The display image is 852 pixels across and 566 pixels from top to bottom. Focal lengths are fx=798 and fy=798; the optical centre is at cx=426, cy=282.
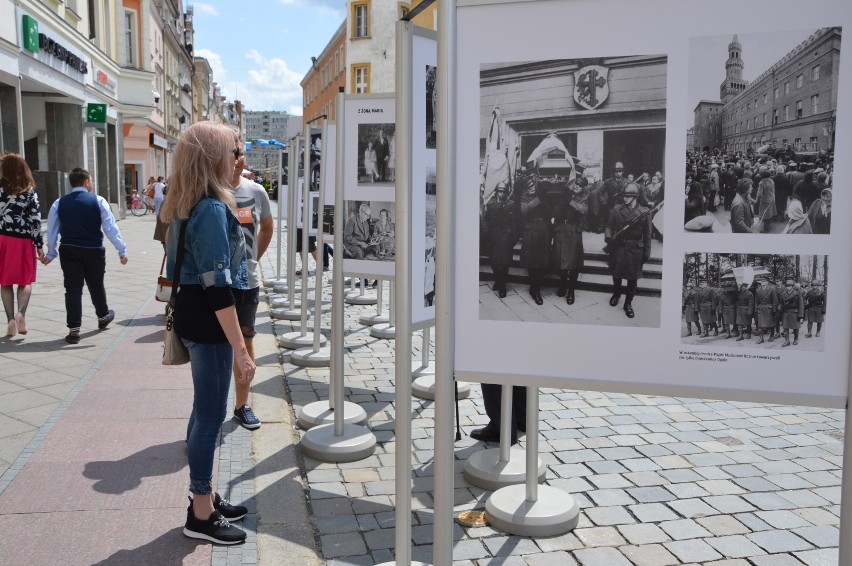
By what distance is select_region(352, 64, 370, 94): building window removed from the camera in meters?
49.5

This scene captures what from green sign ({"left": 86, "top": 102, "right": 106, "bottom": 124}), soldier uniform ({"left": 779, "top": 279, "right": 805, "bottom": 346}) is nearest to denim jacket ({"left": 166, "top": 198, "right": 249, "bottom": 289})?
soldier uniform ({"left": 779, "top": 279, "right": 805, "bottom": 346})

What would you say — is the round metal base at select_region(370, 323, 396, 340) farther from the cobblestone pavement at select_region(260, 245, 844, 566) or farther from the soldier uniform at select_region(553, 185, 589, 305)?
the soldier uniform at select_region(553, 185, 589, 305)

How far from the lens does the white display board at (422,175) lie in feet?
9.78

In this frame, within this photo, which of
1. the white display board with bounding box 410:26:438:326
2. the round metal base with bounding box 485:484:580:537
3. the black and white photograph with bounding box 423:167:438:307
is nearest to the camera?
the white display board with bounding box 410:26:438:326

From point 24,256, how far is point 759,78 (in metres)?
7.89

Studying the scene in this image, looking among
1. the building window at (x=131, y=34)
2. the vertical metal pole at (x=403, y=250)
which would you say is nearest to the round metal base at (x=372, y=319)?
the vertical metal pole at (x=403, y=250)

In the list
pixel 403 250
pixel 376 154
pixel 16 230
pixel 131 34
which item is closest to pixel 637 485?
pixel 403 250

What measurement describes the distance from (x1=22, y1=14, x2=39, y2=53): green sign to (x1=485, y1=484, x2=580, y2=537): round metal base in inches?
734

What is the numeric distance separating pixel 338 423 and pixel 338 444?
0.64 feet

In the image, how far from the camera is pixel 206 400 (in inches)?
143

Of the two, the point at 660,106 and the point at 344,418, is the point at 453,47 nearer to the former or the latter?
the point at 660,106

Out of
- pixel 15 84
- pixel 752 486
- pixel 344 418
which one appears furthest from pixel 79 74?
pixel 752 486

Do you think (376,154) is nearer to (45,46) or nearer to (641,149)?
(641,149)

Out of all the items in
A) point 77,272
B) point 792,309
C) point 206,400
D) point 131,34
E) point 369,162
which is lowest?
point 206,400
